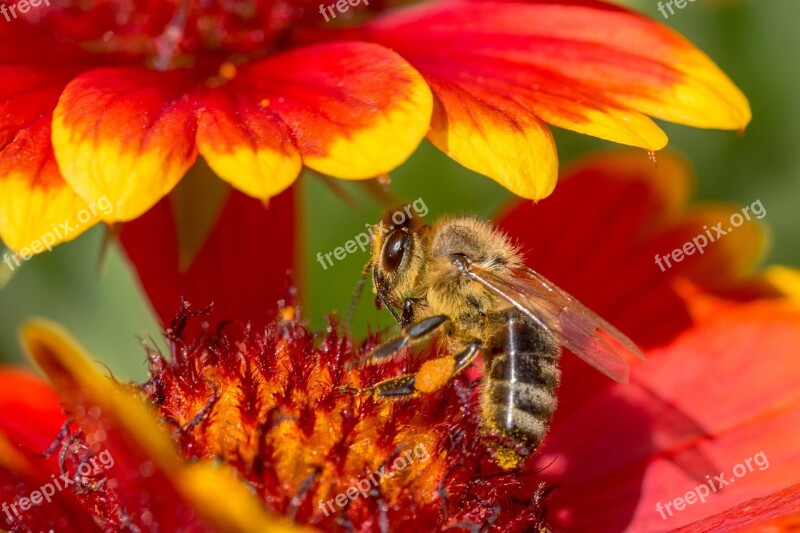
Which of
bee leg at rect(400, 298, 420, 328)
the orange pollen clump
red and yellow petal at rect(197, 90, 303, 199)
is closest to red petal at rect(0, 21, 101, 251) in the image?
red and yellow petal at rect(197, 90, 303, 199)

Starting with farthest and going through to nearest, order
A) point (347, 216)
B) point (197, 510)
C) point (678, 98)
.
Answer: point (347, 216) → point (678, 98) → point (197, 510)

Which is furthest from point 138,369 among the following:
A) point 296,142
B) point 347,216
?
point 296,142

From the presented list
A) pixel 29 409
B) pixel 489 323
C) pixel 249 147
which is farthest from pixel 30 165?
pixel 29 409

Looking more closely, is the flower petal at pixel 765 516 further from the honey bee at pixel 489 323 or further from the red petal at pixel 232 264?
the red petal at pixel 232 264

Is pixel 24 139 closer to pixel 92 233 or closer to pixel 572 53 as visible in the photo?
pixel 572 53

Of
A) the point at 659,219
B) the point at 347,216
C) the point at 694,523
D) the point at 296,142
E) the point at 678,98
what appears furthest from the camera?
the point at 347,216

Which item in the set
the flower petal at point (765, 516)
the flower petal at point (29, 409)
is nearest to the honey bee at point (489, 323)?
the flower petal at point (765, 516)

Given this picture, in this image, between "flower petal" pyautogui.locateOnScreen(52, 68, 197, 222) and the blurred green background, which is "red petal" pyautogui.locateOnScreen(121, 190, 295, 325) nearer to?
the blurred green background
